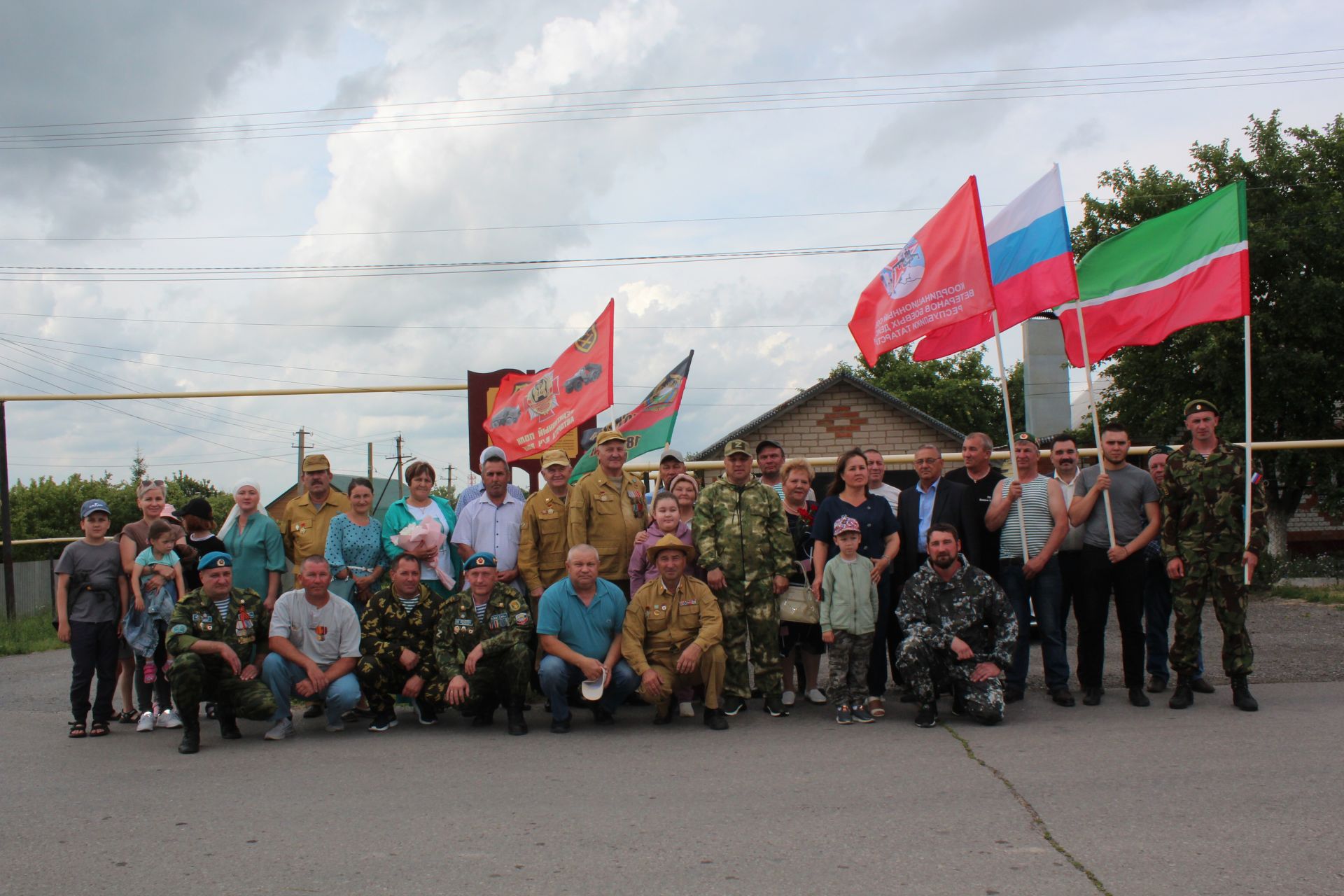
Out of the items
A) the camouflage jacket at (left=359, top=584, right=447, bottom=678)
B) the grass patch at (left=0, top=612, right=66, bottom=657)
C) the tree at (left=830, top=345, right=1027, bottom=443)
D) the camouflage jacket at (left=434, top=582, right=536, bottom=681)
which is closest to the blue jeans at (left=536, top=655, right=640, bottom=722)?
the camouflage jacket at (left=434, top=582, right=536, bottom=681)

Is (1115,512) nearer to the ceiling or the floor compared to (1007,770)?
nearer to the ceiling

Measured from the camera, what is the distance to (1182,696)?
6934mm

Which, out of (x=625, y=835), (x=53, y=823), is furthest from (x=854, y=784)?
(x=53, y=823)

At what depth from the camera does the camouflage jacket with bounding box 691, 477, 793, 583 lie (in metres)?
7.31

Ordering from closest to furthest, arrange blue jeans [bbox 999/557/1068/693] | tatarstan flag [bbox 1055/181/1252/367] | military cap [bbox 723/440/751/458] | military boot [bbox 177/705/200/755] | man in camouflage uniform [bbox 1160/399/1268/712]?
military boot [bbox 177/705/200/755], man in camouflage uniform [bbox 1160/399/1268/712], blue jeans [bbox 999/557/1068/693], military cap [bbox 723/440/751/458], tatarstan flag [bbox 1055/181/1252/367]

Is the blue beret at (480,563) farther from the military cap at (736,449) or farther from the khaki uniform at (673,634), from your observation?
the military cap at (736,449)

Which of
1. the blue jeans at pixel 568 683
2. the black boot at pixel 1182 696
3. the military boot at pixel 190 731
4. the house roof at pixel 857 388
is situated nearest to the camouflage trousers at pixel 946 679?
the black boot at pixel 1182 696

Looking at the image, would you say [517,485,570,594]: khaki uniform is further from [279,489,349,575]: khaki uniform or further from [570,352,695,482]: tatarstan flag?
[570,352,695,482]: tatarstan flag

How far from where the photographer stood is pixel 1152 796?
4836 millimetres

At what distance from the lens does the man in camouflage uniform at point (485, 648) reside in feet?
22.8

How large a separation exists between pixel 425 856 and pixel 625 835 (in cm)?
89

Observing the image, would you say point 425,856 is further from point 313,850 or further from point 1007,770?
point 1007,770

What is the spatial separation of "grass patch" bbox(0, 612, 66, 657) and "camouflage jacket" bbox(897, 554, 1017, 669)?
12.8 metres

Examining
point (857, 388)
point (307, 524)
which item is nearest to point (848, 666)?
point (307, 524)
